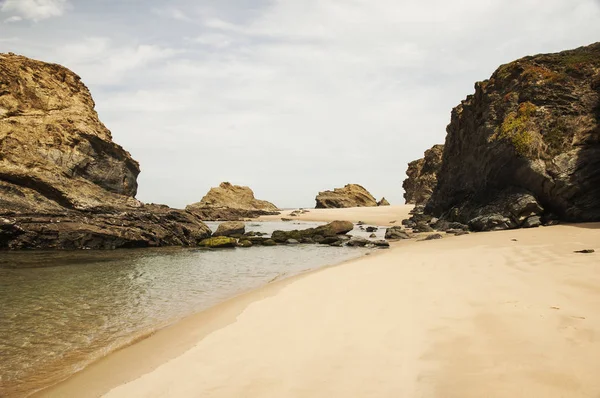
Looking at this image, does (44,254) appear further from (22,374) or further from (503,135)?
(503,135)

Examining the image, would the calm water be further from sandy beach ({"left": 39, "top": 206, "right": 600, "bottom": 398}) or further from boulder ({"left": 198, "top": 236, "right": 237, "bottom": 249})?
boulder ({"left": 198, "top": 236, "right": 237, "bottom": 249})

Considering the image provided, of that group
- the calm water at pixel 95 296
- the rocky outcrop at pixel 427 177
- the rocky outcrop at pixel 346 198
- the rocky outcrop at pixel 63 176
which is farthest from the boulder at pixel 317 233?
the rocky outcrop at pixel 346 198

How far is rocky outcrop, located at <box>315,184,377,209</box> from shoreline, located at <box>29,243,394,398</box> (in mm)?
73664

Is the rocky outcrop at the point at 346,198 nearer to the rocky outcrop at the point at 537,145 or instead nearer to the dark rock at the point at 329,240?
the rocky outcrop at the point at 537,145

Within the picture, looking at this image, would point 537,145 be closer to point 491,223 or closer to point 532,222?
point 532,222

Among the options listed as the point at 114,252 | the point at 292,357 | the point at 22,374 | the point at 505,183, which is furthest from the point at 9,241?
the point at 505,183

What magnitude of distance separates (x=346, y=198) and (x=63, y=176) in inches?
2563

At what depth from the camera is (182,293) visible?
946 cm

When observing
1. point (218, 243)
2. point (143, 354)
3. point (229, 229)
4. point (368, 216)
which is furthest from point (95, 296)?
point (368, 216)

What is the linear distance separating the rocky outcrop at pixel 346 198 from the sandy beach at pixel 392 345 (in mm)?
73068

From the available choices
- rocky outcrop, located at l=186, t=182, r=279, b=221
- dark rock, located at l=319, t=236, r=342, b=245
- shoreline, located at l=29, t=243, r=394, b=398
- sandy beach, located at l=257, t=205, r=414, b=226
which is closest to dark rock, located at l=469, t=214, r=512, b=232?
dark rock, located at l=319, t=236, r=342, b=245

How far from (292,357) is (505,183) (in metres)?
19.4

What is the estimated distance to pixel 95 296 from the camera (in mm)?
8930

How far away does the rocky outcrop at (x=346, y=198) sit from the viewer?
264ft
